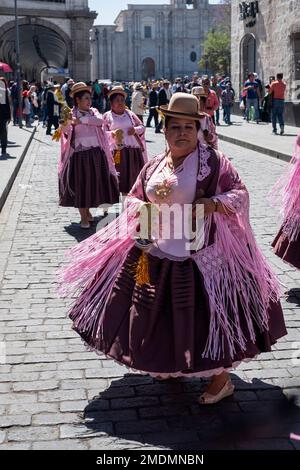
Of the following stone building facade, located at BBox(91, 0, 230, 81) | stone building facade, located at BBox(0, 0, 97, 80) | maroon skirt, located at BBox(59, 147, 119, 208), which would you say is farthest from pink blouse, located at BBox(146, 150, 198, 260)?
stone building facade, located at BBox(91, 0, 230, 81)

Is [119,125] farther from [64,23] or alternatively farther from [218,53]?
[218,53]

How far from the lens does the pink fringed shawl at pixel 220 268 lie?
381 centimetres

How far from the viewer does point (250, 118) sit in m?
27.1

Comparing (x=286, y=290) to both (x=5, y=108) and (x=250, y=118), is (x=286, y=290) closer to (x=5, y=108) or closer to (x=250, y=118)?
(x=5, y=108)

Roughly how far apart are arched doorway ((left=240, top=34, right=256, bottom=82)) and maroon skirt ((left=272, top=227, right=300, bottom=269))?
27.0 m

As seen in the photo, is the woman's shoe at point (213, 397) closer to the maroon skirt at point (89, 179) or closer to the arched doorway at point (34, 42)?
the maroon skirt at point (89, 179)

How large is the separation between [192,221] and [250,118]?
23969 millimetres

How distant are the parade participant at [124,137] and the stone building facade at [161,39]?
101393mm

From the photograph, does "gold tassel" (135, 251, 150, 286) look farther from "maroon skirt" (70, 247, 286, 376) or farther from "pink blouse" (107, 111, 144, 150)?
"pink blouse" (107, 111, 144, 150)

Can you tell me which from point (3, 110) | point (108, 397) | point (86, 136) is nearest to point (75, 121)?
point (86, 136)

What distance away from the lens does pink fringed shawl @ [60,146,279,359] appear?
3811mm

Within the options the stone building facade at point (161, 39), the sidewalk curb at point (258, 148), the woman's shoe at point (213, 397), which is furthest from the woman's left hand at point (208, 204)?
the stone building facade at point (161, 39)

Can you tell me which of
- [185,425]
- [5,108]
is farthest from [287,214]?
[5,108]

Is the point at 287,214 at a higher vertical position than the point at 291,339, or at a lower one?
higher
